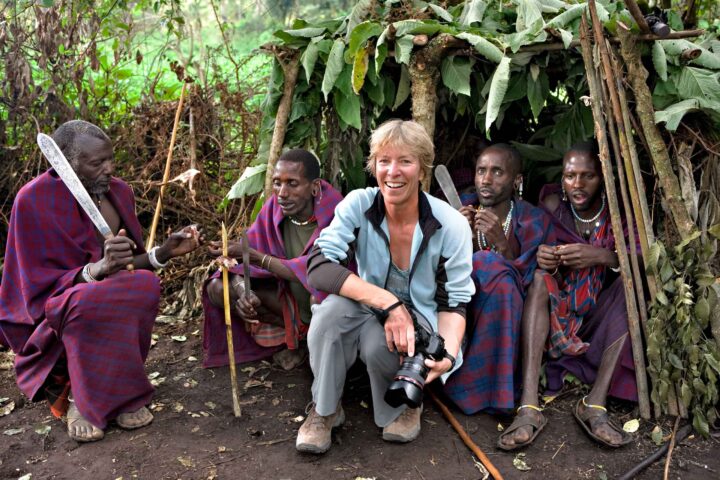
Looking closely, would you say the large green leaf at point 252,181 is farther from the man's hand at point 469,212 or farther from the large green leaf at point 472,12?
the large green leaf at point 472,12

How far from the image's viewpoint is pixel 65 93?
5.44 metres

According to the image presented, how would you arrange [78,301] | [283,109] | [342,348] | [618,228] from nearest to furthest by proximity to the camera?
[342,348]
[78,301]
[618,228]
[283,109]

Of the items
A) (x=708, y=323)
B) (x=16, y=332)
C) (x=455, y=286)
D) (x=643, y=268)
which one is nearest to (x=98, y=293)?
(x=16, y=332)

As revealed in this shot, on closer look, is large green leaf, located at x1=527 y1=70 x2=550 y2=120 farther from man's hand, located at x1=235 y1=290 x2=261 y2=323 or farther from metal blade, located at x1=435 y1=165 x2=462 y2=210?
man's hand, located at x1=235 y1=290 x2=261 y2=323

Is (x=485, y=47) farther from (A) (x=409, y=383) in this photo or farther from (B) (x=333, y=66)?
(A) (x=409, y=383)

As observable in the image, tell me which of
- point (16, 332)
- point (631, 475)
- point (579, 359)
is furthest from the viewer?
point (579, 359)

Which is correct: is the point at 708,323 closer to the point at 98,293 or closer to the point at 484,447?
the point at 484,447

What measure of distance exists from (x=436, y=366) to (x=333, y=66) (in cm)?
186

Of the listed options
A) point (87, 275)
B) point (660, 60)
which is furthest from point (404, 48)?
point (87, 275)

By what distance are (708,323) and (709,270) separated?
0.85ft

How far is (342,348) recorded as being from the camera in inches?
118

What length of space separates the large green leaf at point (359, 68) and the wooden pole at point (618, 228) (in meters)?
1.11

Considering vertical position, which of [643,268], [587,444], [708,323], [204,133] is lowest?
[587,444]

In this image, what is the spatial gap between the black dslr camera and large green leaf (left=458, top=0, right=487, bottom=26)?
191 cm
